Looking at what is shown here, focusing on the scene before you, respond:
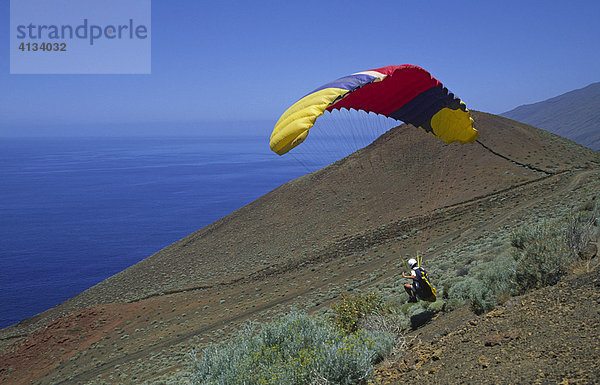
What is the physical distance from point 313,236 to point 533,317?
25923 millimetres

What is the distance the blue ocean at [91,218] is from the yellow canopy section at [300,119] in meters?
8.41

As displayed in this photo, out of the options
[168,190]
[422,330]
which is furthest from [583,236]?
[168,190]

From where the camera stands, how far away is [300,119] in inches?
282

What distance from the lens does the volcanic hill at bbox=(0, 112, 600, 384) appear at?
1636 centimetres

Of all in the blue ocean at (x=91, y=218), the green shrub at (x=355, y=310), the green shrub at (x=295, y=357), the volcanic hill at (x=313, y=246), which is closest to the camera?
the green shrub at (x=295, y=357)

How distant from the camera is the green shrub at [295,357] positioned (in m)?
5.09

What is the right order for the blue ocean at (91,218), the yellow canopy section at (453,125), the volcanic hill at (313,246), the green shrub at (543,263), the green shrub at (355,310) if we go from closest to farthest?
the green shrub at (543,263) < the green shrub at (355,310) < the yellow canopy section at (453,125) < the volcanic hill at (313,246) < the blue ocean at (91,218)

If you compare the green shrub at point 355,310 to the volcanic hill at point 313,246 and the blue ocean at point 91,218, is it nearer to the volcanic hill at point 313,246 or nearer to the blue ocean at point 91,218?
the volcanic hill at point 313,246

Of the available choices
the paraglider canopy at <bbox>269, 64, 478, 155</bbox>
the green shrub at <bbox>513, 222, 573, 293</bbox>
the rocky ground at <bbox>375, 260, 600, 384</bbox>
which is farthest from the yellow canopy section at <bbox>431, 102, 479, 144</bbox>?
the rocky ground at <bbox>375, 260, 600, 384</bbox>

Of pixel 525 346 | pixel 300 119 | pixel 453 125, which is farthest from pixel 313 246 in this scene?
pixel 525 346

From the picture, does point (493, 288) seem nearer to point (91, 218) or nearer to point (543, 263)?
point (543, 263)

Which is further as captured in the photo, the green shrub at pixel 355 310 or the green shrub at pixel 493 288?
the green shrub at pixel 355 310

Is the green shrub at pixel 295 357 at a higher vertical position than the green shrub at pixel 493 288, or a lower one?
lower

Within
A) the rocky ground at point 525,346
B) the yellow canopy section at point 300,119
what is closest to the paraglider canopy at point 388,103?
the yellow canopy section at point 300,119
